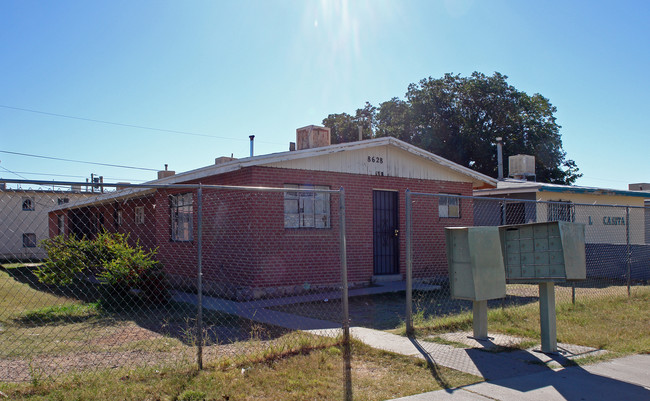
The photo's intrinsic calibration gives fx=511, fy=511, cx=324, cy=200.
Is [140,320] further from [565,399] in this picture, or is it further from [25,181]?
[565,399]

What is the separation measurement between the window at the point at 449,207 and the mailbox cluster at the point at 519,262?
7.48m

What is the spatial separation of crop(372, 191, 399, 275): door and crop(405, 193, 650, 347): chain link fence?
0.49 m

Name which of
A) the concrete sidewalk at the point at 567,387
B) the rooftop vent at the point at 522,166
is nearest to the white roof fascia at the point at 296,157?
the rooftop vent at the point at 522,166

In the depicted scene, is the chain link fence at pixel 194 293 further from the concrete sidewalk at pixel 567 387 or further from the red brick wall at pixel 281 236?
the concrete sidewalk at pixel 567 387

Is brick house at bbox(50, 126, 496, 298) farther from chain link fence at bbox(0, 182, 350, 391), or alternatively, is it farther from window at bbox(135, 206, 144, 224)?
window at bbox(135, 206, 144, 224)

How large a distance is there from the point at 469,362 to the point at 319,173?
6728mm

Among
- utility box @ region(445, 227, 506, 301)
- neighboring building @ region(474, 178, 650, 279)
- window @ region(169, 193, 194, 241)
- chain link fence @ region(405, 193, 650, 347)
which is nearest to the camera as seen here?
utility box @ region(445, 227, 506, 301)

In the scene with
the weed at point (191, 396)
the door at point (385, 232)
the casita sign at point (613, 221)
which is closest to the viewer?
the weed at point (191, 396)

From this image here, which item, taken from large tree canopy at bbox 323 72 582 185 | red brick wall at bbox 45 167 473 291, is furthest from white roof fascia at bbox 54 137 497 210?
large tree canopy at bbox 323 72 582 185

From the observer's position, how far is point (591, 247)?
564 inches

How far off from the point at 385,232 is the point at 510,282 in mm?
6046

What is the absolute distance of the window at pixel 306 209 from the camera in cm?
1130

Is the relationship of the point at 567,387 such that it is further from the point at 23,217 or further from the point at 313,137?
the point at 23,217

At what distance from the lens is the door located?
1290cm
